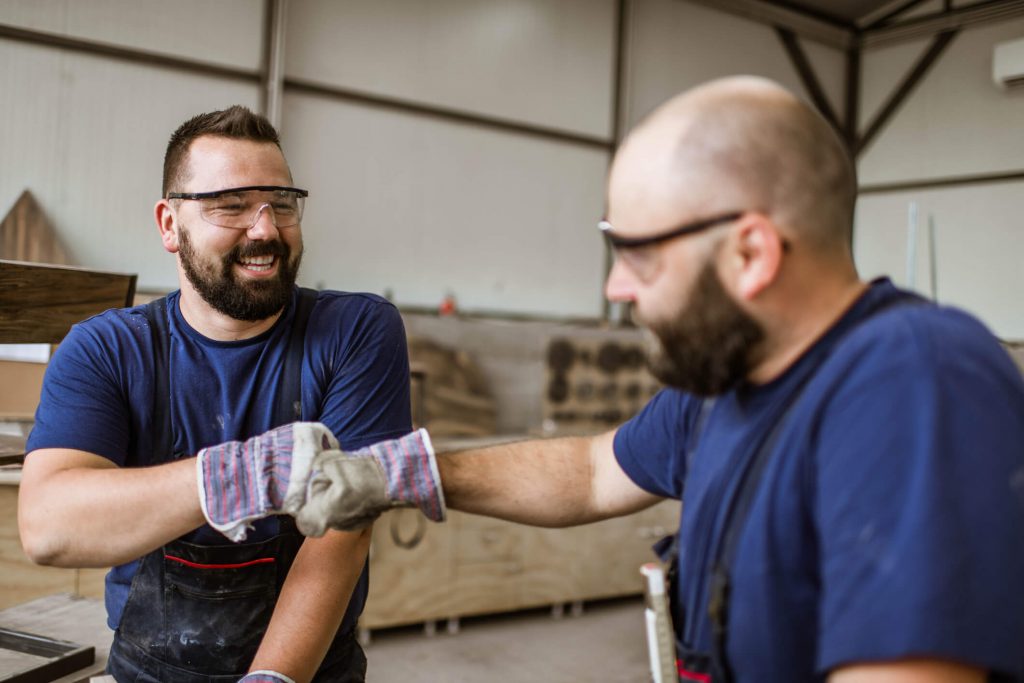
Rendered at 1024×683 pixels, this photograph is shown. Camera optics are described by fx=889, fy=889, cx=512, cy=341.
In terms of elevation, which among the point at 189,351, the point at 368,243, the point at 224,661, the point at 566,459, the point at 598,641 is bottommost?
the point at 598,641

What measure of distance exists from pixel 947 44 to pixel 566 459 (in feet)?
24.6

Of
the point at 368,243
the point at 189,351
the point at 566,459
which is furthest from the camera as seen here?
the point at 368,243

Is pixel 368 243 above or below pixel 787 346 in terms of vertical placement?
above

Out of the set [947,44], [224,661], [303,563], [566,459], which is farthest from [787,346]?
[947,44]

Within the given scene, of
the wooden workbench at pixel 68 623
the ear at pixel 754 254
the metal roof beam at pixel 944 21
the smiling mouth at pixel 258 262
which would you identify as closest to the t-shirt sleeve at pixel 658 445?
the ear at pixel 754 254

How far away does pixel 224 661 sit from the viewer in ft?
5.58

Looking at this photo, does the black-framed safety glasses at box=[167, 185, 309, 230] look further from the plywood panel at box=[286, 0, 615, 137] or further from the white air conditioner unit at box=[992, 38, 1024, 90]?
the white air conditioner unit at box=[992, 38, 1024, 90]

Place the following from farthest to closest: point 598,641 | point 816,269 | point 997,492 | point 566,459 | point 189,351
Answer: point 598,641 < point 189,351 < point 566,459 < point 816,269 < point 997,492

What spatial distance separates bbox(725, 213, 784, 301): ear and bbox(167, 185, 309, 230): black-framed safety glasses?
1070 millimetres

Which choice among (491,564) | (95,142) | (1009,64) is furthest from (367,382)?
(1009,64)

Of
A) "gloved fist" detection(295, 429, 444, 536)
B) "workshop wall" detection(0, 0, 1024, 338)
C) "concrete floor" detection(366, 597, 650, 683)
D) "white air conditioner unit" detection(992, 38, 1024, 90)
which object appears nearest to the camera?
"gloved fist" detection(295, 429, 444, 536)

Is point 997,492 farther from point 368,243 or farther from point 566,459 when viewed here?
point 368,243

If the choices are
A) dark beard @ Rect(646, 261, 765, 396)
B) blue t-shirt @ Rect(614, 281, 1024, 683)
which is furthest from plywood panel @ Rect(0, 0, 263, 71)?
blue t-shirt @ Rect(614, 281, 1024, 683)

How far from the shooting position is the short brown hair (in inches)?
72.4
